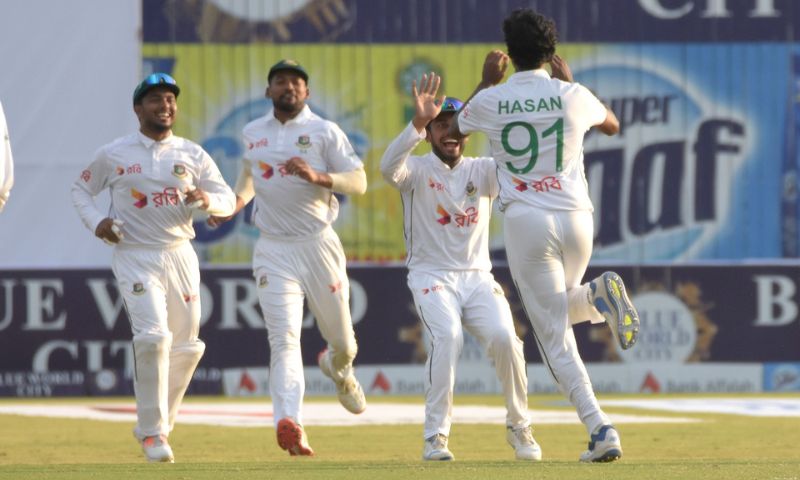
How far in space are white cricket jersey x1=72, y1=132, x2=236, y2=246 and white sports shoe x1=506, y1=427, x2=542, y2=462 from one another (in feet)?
7.43

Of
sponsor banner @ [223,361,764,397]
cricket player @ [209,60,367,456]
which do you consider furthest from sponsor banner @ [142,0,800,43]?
cricket player @ [209,60,367,456]

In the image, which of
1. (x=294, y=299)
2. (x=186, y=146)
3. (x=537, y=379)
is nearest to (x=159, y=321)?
(x=294, y=299)

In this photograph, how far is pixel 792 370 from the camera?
58.2ft

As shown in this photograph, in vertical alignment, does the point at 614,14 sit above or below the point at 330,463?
above

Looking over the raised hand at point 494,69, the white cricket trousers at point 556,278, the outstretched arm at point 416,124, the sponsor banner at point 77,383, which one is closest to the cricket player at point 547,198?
the white cricket trousers at point 556,278

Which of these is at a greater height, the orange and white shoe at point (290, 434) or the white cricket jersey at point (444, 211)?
the white cricket jersey at point (444, 211)

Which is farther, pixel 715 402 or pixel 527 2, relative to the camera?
pixel 527 2

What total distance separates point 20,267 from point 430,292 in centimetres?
816

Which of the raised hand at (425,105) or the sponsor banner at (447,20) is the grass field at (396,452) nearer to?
the raised hand at (425,105)

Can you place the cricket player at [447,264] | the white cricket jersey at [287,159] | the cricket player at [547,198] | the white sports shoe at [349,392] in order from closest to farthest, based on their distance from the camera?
the cricket player at [547,198], the cricket player at [447,264], the white cricket jersey at [287,159], the white sports shoe at [349,392]

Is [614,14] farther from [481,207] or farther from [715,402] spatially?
[481,207]

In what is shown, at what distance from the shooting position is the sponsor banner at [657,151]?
17500 millimetres

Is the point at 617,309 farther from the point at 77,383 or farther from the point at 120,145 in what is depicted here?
the point at 77,383

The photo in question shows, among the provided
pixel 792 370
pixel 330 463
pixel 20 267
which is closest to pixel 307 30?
pixel 20 267
